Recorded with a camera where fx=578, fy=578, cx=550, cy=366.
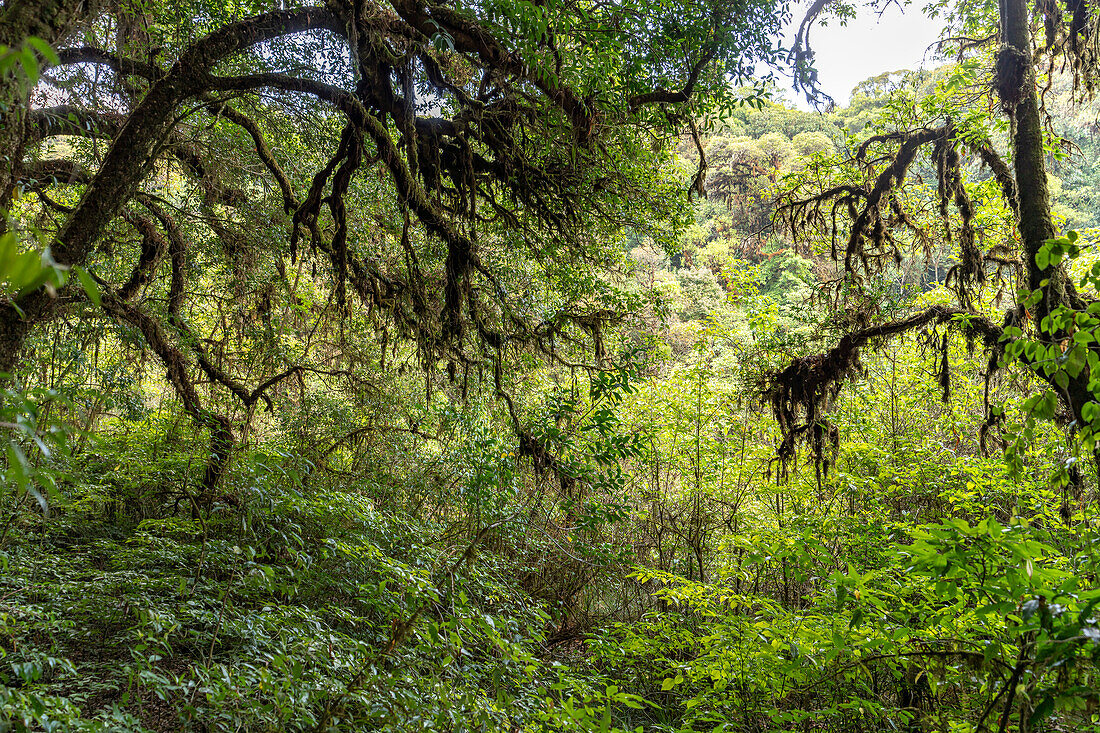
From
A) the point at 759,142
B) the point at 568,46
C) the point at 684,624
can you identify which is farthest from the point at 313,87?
the point at 759,142

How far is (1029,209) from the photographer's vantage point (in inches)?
168

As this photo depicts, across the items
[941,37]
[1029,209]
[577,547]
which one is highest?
[941,37]

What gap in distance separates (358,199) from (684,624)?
555cm

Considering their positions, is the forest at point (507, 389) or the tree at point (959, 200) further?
the tree at point (959, 200)

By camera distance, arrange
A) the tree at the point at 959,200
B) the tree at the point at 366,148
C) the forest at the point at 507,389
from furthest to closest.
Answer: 1. the tree at the point at 959,200
2. the tree at the point at 366,148
3. the forest at the point at 507,389

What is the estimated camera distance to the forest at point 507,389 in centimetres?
263

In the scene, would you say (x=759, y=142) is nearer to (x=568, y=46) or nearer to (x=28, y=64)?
(x=568, y=46)

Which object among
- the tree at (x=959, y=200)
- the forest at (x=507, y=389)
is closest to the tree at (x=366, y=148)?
the forest at (x=507, y=389)

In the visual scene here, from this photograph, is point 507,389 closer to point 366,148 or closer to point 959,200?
point 366,148

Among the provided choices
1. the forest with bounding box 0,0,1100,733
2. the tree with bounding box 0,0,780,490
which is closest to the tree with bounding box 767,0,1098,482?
the forest with bounding box 0,0,1100,733

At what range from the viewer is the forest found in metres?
2.63

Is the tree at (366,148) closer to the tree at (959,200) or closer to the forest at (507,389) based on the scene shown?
the forest at (507,389)

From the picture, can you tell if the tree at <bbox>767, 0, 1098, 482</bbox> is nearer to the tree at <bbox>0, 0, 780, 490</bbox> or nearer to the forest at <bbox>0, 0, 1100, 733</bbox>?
the forest at <bbox>0, 0, 1100, 733</bbox>

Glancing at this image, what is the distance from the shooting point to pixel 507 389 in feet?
23.4
